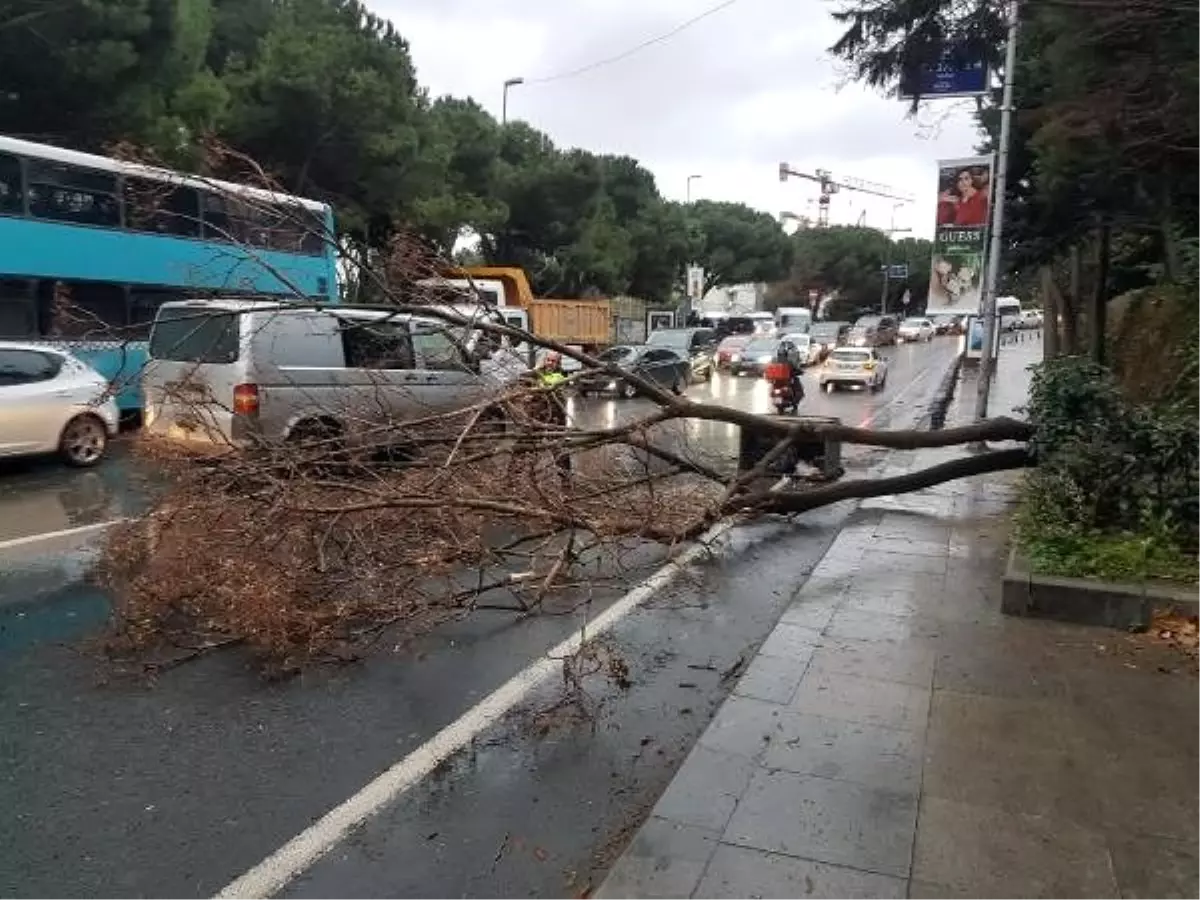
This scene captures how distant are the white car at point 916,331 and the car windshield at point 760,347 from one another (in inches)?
1265

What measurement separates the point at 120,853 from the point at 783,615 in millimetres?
4013

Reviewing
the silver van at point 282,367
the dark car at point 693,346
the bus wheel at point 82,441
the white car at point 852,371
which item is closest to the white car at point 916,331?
the dark car at point 693,346

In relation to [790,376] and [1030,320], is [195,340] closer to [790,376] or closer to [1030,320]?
[790,376]

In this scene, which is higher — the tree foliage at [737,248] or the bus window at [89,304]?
the tree foliage at [737,248]

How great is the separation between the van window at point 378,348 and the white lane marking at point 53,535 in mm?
2589

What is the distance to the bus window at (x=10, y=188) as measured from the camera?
40.8 feet

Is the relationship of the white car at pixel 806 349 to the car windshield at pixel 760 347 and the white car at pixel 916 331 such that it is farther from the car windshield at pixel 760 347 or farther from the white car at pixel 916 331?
the white car at pixel 916 331

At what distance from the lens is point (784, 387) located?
16969 millimetres

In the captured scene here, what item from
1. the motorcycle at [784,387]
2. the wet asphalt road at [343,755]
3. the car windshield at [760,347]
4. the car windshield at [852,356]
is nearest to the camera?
the wet asphalt road at [343,755]

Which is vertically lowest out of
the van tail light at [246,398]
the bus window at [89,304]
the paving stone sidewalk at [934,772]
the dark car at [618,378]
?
the paving stone sidewalk at [934,772]

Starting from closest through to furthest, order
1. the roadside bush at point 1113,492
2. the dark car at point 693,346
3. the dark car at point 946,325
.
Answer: the roadside bush at point 1113,492 < the dark car at point 693,346 < the dark car at point 946,325

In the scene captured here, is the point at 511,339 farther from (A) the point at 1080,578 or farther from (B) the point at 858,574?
(A) the point at 1080,578

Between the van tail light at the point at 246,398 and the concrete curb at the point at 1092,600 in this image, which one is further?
the van tail light at the point at 246,398

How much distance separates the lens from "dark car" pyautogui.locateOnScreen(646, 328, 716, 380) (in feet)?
102
